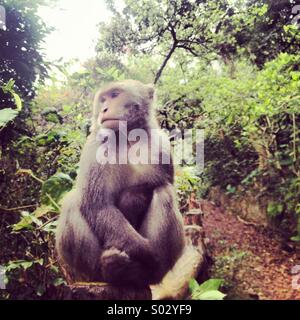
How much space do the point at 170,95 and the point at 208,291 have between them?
0.79m

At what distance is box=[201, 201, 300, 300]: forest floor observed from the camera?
156 cm

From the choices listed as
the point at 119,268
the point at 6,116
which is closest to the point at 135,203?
the point at 119,268

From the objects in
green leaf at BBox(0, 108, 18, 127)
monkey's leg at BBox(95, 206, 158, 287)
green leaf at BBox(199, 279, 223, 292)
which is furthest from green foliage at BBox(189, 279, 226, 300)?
green leaf at BBox(0, 108, 18, 127)

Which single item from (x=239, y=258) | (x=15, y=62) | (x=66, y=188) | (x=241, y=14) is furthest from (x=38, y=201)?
(x=241, y=14)

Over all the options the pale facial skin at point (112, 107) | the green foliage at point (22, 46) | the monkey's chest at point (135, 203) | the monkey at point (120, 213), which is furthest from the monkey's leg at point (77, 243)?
the green foliage at point (22, 46)

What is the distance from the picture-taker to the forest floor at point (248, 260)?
1557mm

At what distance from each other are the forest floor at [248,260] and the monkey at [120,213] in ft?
1.77

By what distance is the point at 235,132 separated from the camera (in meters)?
1.68

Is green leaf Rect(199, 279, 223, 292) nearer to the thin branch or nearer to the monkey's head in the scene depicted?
the monkey's head

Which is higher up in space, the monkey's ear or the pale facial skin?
the monkey's ear

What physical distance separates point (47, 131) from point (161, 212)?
0.68 m

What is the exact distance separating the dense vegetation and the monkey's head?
27 cm

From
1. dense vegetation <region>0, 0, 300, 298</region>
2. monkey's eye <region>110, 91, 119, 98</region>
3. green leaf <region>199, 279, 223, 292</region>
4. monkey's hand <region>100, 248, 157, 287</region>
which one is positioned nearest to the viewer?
monkey's hand <region>100, 248, 157, 287</region>
